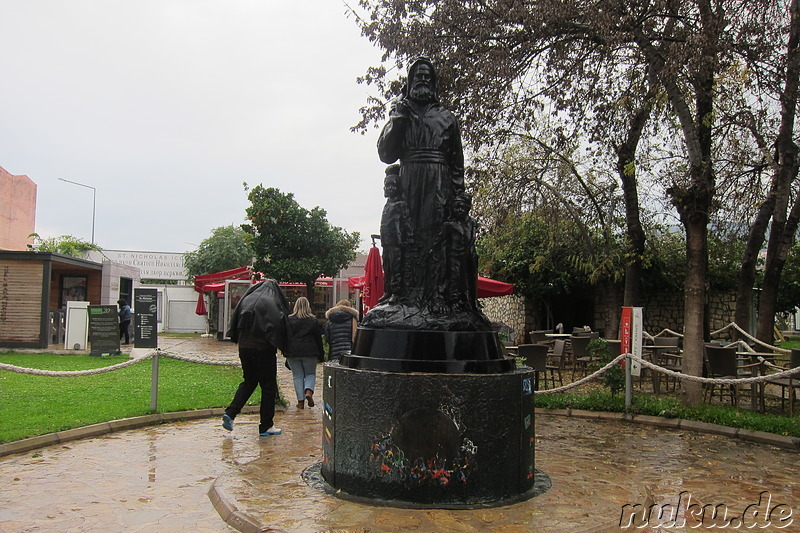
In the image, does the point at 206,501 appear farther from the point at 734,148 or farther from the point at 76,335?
the point at 76,335

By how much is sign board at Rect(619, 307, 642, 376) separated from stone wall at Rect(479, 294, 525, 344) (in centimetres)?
A: 1174

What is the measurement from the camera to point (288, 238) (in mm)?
21656

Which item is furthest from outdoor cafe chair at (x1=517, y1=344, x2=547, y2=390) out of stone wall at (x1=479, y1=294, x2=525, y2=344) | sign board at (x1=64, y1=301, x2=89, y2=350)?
sign board at (x1=64, y1=301, x2=89, y2=350)

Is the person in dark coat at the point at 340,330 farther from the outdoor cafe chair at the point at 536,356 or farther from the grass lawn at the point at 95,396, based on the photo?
the outdoor cafe chair at the point at 536,356

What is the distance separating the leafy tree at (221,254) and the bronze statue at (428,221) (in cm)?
3879

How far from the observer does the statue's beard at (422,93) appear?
5.54 metres

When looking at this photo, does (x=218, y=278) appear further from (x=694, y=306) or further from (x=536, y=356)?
(x=694, y=306)

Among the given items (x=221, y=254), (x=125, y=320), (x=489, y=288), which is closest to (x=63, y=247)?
(x=221, y=254)

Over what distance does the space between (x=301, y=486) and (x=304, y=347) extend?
3824mm

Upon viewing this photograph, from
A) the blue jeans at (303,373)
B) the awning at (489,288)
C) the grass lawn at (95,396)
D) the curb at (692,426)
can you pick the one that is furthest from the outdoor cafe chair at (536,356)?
the grass lawn at (95,396)

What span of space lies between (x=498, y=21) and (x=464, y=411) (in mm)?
7277

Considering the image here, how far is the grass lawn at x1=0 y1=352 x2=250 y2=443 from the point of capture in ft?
23.6

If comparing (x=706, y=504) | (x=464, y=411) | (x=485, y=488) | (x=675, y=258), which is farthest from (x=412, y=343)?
(x=675, y=258)

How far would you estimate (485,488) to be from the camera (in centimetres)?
451
